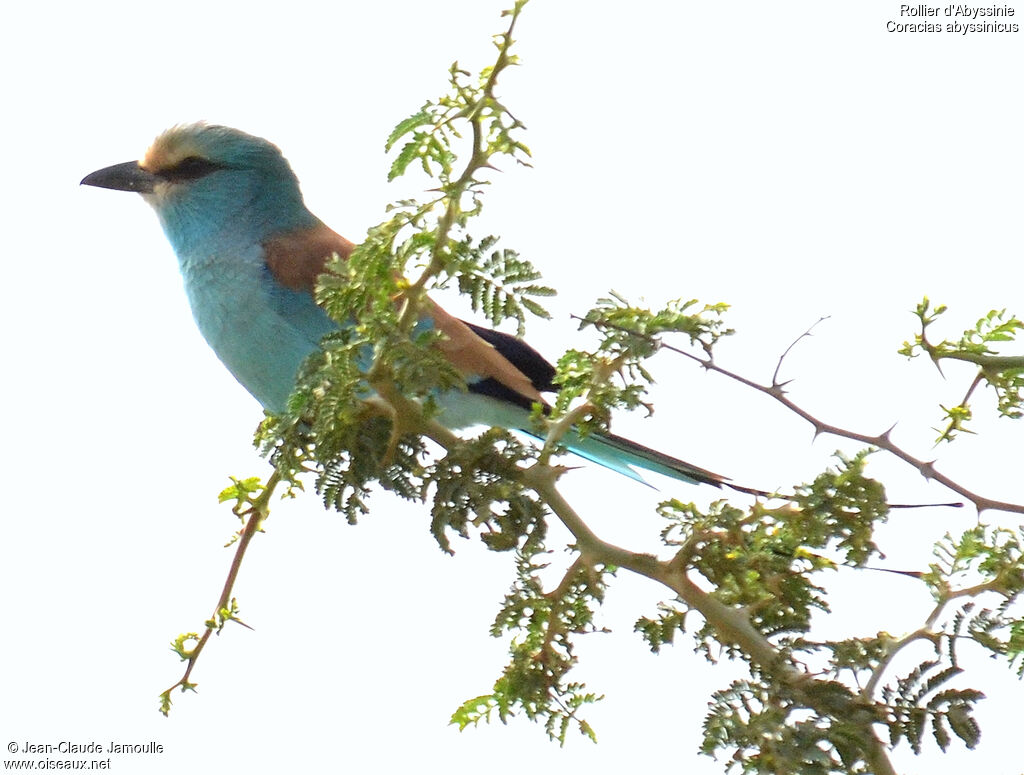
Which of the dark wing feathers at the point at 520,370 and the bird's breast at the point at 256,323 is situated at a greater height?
the bird's breast at the point at 256,323

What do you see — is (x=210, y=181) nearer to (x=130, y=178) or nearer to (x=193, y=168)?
(x=193, y=168)

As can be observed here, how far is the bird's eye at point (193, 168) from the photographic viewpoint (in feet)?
10.4

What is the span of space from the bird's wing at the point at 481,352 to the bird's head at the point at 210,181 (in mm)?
274

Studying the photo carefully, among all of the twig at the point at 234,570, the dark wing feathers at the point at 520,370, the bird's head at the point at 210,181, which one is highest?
the bird's head at the point at 210,181

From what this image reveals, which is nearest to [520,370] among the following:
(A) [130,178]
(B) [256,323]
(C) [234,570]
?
(B) [256,323]

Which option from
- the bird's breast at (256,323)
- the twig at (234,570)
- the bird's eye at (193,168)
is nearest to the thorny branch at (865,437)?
the twig at (234,570)

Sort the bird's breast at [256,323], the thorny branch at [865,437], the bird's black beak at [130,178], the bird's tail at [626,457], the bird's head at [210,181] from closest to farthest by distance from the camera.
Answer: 1. the thorny branch at [865,437]
2. the bird's tail at [626,457]
3. the bird's breast at [256,323]
4. the bird's head at [210,181]
5. the bird's black beak at [130,178]

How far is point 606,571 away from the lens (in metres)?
1.48

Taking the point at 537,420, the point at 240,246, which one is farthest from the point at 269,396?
the point at 537,420

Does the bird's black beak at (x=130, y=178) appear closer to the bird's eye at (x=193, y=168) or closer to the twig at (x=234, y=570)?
the bird's eye at (x=193, y=168)

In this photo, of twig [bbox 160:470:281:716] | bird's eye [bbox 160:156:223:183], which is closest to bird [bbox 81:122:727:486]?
bird's eye [bbox 160:156:223:183]

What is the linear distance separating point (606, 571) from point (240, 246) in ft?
5.76

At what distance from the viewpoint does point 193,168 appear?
10.4 feet

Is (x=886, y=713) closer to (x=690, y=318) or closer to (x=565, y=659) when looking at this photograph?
(x=565, y=659)
